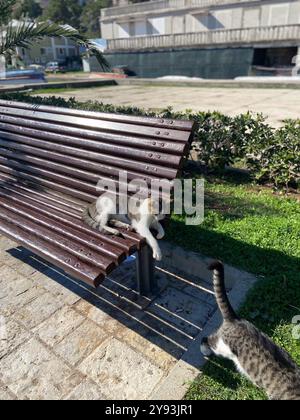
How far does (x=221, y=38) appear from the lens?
75.5 ft

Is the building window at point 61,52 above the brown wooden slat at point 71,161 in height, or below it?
above

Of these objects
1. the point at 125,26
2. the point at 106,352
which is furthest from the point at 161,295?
the point at 125,26

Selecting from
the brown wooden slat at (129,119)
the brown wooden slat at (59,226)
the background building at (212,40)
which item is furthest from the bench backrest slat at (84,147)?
the background building at (212,40)

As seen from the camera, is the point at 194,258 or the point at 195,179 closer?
the point at 194,258

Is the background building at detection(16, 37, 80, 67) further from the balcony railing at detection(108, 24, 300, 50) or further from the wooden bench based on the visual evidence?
the wooden bench

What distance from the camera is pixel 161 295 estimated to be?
3.06m

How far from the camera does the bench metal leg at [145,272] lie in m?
2.86

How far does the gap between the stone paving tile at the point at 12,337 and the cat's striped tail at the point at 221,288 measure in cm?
155

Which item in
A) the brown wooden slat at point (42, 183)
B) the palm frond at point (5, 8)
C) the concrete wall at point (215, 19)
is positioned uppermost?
the concrete wall at point (215, 19)

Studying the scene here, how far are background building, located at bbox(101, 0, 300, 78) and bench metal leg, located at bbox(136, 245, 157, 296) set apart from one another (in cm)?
2250

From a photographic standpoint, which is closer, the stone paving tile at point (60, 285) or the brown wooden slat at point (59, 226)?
the brown wooden slat at point (59, 226)

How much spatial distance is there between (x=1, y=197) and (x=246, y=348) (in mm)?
2707

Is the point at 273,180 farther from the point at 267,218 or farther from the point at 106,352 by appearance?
the point at 106,352

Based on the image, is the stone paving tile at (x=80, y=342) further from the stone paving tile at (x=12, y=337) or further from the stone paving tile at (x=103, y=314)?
the stone paving tile at (x=12, y=337)
